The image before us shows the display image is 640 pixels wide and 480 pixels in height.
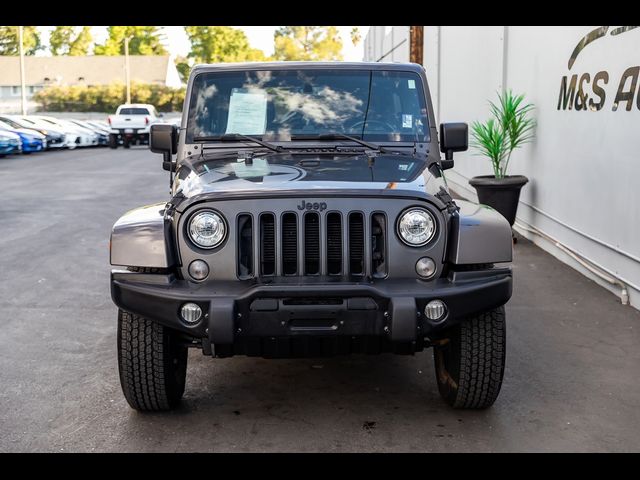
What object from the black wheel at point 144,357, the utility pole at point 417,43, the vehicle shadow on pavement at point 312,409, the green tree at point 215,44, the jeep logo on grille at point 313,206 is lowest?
the vehicle shadow on pavement at point 312,409

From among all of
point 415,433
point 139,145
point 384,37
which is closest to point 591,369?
point 415,433

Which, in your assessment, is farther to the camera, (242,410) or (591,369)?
(591,369)

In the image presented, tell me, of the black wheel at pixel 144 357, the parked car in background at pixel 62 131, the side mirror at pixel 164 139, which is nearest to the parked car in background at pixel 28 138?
the parked car in background at pixel 62 131

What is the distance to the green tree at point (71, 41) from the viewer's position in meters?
94.7

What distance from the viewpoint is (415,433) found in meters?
4.46

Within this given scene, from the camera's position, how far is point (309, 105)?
5.76m

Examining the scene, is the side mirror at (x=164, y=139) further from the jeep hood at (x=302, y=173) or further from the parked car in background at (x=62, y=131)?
the parked car in background at (x=62, y=131)

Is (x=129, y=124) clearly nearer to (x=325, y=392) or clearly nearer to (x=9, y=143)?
(x=9, y=143)

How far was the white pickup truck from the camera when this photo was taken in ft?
122

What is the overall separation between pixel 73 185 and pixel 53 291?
11000 mm

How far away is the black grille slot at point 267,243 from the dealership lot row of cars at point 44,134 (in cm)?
2504

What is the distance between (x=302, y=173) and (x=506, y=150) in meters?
7.31

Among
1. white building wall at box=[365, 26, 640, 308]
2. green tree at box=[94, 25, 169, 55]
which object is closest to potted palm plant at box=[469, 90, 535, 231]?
white building wall at box=[365, 26, 640, 308]
